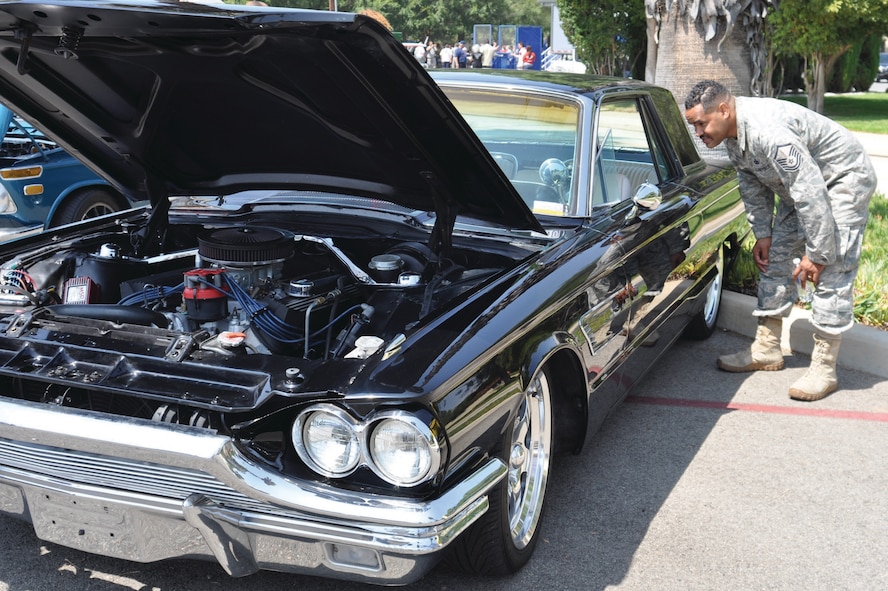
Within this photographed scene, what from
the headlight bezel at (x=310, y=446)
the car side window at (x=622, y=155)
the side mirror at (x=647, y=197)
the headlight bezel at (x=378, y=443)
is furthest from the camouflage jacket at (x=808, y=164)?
the headlight bezel at (x=310, y=446)

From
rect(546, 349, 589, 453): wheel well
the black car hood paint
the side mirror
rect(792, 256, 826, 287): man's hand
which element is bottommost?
rect(546, 349, 589, 453): wheel well

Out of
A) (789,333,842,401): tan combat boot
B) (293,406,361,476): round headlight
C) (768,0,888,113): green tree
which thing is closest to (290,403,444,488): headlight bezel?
(293,406,361,476): round headlight

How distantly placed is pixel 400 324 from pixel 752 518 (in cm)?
162

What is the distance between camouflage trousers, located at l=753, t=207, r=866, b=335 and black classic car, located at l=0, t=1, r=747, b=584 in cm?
45

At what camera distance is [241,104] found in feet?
11.4

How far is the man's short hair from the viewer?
166 inches

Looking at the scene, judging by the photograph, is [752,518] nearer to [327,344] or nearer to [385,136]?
[327,344]

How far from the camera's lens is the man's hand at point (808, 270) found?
4.46 m

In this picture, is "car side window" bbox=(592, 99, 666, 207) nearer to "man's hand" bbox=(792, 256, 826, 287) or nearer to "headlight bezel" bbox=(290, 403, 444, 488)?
"man's hand" bbox=(792, 256, 826, 287)

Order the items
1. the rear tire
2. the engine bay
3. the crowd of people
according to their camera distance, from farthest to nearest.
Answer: the crowd of people, the rear tire, the engine bay

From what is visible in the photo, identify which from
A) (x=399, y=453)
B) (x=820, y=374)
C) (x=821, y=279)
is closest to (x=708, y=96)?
(x=821, y=279)

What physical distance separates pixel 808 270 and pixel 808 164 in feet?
1.90

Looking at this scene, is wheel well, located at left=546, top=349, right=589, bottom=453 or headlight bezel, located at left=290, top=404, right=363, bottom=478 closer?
headlight bezel, located at left=290, top=404, right=363, bottom=478

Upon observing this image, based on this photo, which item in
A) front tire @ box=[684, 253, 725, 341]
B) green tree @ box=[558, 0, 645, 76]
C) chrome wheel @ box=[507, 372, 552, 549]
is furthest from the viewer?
green tree @ box=[558, 0, 645, 76]
